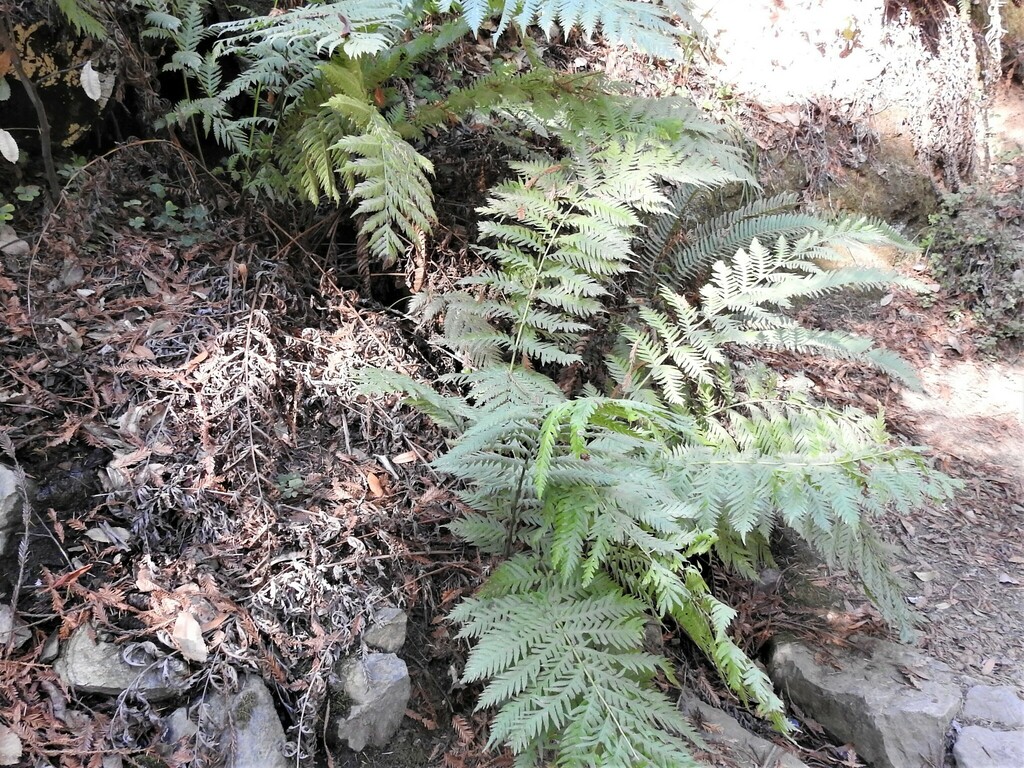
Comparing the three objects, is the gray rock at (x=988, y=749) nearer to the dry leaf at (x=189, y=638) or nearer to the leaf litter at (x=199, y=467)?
the leaf litter at (x=199, y=467)

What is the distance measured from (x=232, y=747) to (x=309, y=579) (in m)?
0.45

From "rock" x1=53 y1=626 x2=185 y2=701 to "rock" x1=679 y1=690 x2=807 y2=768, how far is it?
157cm

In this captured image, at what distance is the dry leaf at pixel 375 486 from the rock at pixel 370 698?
0.52 metres

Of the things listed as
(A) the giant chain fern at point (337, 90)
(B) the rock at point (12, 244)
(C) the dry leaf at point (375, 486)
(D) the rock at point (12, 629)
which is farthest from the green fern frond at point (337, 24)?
(D) the rock at point (12, 629)

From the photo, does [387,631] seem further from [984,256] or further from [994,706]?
[984,256]

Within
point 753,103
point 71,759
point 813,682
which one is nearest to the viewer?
point 71,759

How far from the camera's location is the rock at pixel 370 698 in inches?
71.1

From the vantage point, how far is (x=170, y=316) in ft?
7.57

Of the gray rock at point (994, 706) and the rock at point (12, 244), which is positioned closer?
the rock at point (12, 244)

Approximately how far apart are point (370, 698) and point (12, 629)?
34.6 inches

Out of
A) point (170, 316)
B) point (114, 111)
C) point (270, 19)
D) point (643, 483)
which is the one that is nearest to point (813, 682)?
point (643, 483)

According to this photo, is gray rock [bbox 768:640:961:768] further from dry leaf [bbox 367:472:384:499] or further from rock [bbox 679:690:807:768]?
dry leaf [bbox 367:472:384:499]

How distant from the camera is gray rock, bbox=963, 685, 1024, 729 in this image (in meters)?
2.49

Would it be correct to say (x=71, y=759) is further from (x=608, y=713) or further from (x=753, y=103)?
(x=753, y=103)
